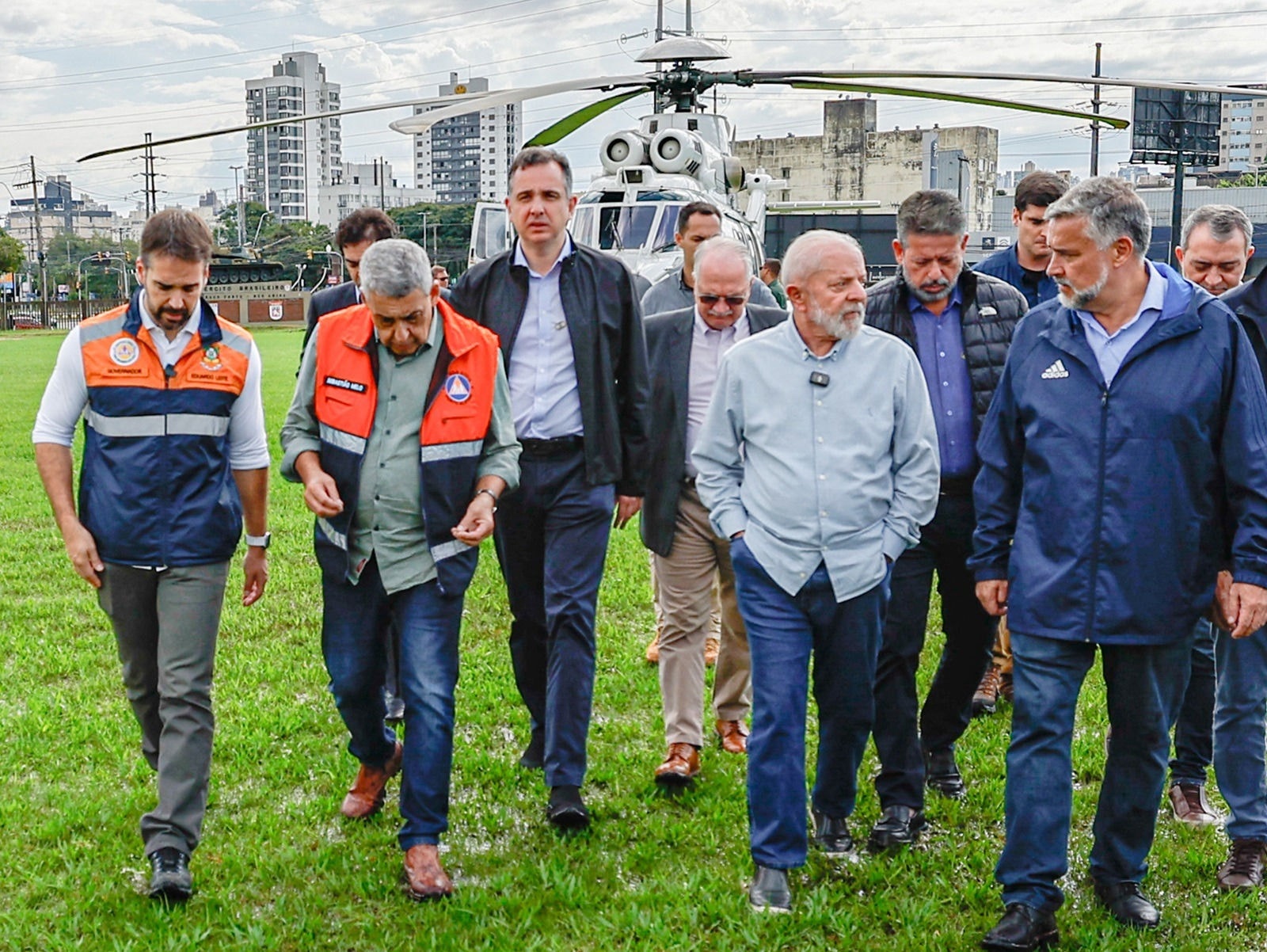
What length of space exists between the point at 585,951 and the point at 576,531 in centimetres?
155

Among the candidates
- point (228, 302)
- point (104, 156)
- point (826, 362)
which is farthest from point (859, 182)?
point (826, 362)

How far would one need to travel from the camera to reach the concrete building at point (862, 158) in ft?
261

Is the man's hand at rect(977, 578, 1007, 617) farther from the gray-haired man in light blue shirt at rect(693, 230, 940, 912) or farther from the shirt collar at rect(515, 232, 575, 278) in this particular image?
the shirt collar at rect(515, 232, 575, 278)

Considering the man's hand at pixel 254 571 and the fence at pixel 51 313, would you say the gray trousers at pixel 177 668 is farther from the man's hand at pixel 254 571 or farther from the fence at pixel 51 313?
the fence at pixel 51 313

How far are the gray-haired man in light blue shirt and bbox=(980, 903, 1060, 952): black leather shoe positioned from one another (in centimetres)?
61

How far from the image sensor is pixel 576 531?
4812mm

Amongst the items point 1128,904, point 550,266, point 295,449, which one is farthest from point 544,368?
Result: point 1128,904

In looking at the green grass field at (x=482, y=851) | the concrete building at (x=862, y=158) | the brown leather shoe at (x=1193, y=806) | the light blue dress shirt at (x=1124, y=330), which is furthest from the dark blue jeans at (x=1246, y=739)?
the concrete building at (x=862, y=158)

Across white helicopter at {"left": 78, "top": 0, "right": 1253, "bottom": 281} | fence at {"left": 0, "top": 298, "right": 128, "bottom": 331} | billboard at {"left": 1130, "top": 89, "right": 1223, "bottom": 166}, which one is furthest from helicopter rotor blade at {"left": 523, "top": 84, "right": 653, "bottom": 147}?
fence at {"left": 0, "top": 298, "right": 128, "bottom": 331}

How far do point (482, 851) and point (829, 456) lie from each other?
1.79 m

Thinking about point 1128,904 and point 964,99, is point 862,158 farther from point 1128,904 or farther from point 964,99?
point 1128,904

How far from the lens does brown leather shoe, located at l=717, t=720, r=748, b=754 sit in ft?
17.8

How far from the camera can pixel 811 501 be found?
4055 mm

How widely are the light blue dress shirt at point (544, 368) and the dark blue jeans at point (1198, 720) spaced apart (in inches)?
95.7
